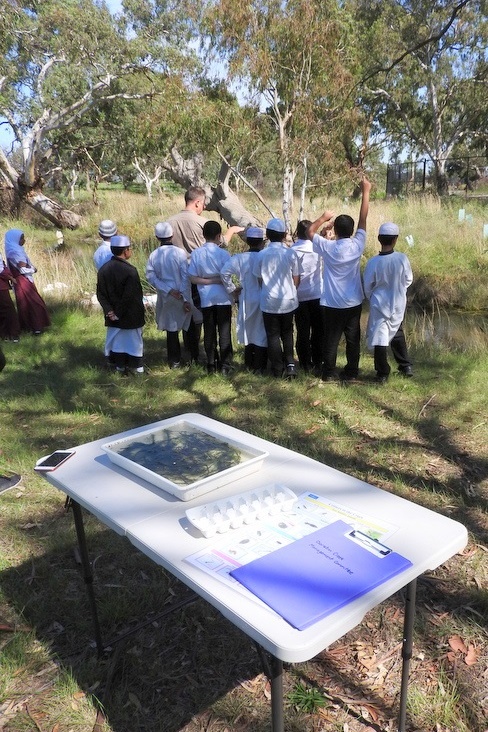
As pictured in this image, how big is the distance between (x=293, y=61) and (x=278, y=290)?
298 inches

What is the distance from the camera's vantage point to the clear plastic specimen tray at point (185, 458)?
2029mm

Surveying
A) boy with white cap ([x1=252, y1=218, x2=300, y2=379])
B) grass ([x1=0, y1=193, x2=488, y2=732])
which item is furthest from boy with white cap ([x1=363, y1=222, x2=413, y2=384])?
boy with white cap ([x1=252, y1=218, x2=300, y2=379])

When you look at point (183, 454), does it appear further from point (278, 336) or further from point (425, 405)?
point (278, 336)

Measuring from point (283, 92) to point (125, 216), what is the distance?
31.1ft

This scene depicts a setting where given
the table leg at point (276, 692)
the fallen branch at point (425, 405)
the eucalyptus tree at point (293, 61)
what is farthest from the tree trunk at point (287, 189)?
the table leg at point (276, 692)

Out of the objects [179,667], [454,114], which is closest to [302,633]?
[179,667]

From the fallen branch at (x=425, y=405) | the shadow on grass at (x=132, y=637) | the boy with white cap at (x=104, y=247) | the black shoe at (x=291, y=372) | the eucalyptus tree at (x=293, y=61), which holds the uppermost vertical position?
the eucalyptus tree at (x=293, y=61)

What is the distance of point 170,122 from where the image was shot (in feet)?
38.3

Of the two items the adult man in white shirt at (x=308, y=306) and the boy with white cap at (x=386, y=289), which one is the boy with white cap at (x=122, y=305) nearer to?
the adult man in white shirt at (x=308, y=306)

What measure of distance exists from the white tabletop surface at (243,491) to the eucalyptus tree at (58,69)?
68.4 feet

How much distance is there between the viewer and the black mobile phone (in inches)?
89.1

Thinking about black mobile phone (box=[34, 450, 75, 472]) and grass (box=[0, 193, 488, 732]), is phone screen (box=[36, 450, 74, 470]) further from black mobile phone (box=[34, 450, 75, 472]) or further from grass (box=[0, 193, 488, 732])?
grass (box=[0, 193, 488, 732])

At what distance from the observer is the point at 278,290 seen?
5.84 m

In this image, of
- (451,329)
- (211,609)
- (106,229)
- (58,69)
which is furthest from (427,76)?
(211,609)
